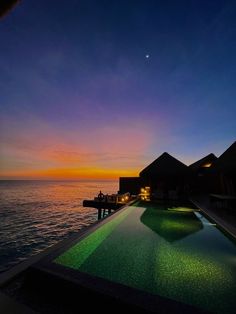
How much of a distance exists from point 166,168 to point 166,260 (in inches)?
498

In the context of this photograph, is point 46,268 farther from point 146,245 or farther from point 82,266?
point 146,245

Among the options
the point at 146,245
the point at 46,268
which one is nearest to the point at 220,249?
the point at 146,245

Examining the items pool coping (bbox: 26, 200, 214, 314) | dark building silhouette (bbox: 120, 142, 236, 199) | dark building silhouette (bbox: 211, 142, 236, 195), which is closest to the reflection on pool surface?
pool coping (bbox: 26, 200, 214, 314)

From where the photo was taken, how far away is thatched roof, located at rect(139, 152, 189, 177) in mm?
16375

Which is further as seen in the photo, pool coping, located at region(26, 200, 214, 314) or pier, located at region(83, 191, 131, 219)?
pier, located at region(83, 191, 131, 219)

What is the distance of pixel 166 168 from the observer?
16797 millimetres

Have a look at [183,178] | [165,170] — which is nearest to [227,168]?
[165,170]

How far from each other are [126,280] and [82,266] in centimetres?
111

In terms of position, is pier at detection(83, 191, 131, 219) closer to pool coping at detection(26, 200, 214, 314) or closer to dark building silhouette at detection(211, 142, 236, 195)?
dark building silhouette at detection(211, 142, 236, 195)

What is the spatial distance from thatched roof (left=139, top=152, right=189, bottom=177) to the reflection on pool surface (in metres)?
8.64

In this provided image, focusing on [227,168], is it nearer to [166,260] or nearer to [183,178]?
[166,260]

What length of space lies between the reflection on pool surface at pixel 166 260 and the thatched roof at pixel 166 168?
864 centimetres

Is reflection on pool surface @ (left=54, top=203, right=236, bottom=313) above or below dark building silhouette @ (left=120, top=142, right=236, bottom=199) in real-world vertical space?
below

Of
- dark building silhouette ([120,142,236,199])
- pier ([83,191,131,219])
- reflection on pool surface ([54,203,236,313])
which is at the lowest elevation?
reflection on pool surface ([54,203,236,313])
